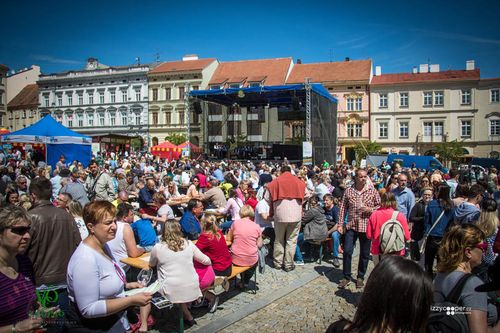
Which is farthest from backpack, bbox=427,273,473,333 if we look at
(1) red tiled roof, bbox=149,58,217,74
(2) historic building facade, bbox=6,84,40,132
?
(2) historic building facade, bbox=6,84,40,132

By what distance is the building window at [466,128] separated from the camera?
4016cm

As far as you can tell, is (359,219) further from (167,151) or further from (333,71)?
(333,71)

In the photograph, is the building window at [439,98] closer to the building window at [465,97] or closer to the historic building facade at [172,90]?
the building window at [465,97]

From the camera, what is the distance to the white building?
49594 mm

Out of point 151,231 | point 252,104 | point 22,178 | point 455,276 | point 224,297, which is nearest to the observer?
point 455,276

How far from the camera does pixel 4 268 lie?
229cm

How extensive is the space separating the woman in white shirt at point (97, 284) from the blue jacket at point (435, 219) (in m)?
4.15

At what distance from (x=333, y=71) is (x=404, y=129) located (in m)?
10.9

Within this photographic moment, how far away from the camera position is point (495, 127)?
39.1 meters

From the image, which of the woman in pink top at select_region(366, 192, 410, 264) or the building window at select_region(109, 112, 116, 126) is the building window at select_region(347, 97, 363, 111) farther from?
the woman in pink top at select_region(366, 192, 410, 264)

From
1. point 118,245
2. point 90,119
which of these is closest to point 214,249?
point 118,245

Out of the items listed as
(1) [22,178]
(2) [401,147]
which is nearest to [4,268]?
(1) [22,178]

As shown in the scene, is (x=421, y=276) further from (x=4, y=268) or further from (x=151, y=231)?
(x=151, y=231)

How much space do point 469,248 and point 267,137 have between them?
38179 mm
